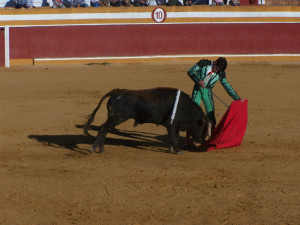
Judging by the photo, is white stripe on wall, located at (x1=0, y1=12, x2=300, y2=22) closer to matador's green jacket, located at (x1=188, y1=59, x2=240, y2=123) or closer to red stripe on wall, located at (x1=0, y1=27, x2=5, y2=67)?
red stripe on wall, located at (x1=0, y1=27, x2=5, y2=67)

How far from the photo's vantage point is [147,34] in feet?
65.9

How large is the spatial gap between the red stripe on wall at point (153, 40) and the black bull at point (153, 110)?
12462 millimetres

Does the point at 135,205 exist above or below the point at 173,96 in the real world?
below

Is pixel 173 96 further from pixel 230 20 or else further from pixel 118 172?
pixel 230 20

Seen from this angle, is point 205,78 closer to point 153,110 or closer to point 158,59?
point 153,110

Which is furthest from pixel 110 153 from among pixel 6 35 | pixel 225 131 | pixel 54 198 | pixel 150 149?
pixel 6 35

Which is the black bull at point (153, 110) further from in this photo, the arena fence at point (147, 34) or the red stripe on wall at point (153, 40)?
the red stripe on wall at point (153, 40)

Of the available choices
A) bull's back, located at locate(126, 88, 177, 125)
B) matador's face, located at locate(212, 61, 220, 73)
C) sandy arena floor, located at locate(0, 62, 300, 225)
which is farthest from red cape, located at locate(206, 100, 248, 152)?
bull's back, located at locate(126, 88, 177, 125)

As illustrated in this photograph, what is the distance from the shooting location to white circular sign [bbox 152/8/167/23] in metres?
20.0

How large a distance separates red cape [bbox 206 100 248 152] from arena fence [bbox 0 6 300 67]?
40.1 ft

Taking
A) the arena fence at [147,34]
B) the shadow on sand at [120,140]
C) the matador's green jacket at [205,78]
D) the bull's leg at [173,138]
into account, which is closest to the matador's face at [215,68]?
the matador's green jacket at [205,78]

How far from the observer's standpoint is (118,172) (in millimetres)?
6801

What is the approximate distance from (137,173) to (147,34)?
13660mm

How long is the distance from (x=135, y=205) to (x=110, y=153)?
82.8 inches
